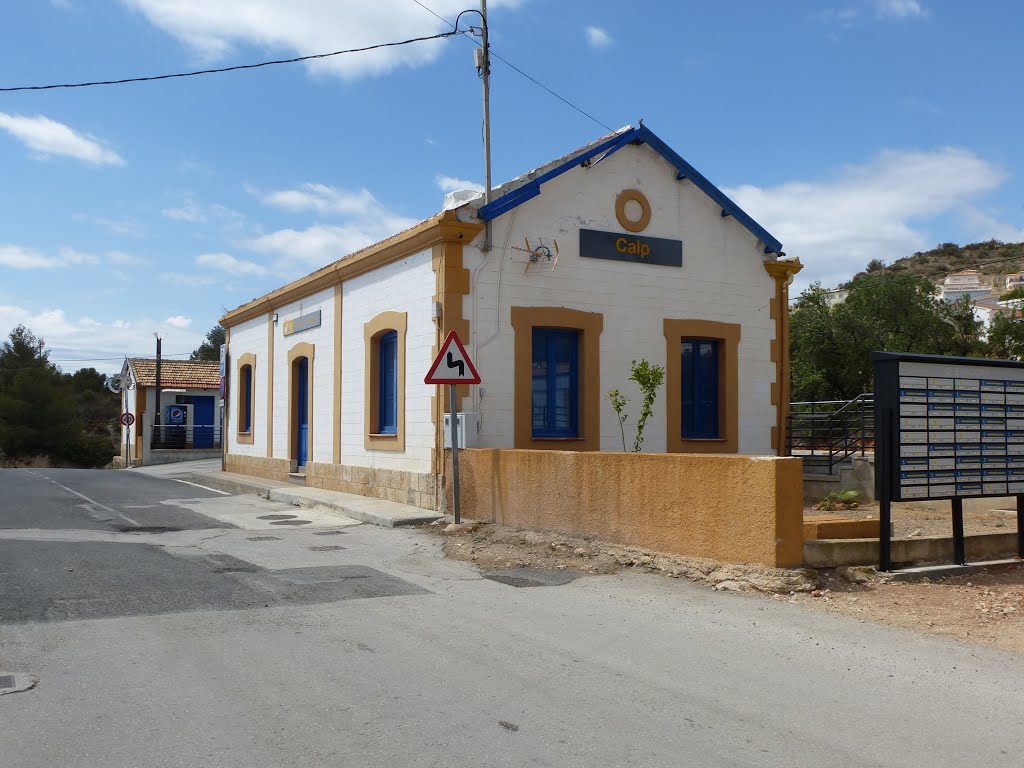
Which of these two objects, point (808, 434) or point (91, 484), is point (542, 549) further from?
point (91, 484)

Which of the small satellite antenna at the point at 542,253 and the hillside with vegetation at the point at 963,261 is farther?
the hillside with vegetation at the point at 963,261

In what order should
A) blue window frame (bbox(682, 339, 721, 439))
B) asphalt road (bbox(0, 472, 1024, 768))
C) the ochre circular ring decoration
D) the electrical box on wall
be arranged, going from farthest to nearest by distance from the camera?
blue window frame (bbox(682, 339, 721, 439)), the ochre circular ring decoration, the electrical box on wall, asphalt road (bbox(0, 472, 1024, 768))

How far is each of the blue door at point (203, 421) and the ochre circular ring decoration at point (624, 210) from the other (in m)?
34.1

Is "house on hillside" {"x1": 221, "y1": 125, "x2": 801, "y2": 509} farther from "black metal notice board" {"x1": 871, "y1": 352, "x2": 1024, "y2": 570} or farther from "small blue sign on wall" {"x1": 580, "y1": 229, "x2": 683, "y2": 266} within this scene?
"black metal notice board" {"x1": 871, "y1": 352, "x2": 1024, "y2": 570}

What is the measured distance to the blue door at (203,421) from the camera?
4466 centimetres

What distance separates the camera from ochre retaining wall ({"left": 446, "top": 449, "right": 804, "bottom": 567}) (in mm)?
8062

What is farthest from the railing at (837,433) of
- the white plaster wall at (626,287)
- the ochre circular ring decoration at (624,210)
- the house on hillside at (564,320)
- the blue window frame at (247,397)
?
the blue window frame at (247,397)

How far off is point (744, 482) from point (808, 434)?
973 cm

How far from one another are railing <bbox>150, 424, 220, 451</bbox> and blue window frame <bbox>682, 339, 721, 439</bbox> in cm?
3318

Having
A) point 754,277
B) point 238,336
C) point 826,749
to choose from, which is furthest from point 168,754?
point 238,336

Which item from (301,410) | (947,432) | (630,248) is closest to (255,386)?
(301,410)

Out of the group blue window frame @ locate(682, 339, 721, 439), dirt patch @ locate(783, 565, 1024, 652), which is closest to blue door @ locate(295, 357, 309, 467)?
blue window frame @ locate(682, 339, 721, 439)

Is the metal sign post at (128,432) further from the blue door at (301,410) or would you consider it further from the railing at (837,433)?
the railing at (837,433)

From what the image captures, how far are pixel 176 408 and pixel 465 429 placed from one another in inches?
1407
